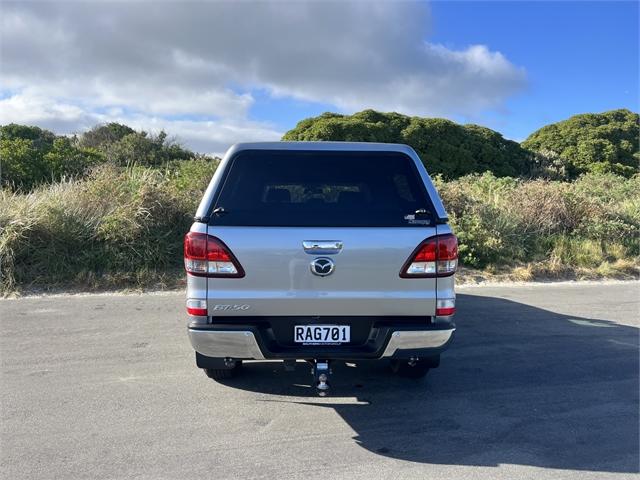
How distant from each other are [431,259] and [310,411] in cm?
150

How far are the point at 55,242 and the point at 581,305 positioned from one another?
8.04 meters

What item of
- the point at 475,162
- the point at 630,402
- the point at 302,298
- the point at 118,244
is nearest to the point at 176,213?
the point at 118,244

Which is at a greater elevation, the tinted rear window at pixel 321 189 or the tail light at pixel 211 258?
the tinted rear window at pixel 321 189

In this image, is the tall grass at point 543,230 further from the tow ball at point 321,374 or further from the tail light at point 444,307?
the tow ball at point 321,374

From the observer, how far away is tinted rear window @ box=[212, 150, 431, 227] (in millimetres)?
3424

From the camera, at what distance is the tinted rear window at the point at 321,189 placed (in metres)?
3.42

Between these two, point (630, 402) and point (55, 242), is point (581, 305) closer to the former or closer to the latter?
point (630, 402)

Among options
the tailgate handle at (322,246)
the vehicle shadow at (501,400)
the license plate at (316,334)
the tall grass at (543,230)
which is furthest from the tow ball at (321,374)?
the tall grass at (543,230)

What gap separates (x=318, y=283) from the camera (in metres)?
3.37

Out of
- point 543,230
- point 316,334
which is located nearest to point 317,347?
point 316,334

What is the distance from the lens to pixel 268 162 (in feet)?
12.5

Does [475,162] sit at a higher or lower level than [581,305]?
higher

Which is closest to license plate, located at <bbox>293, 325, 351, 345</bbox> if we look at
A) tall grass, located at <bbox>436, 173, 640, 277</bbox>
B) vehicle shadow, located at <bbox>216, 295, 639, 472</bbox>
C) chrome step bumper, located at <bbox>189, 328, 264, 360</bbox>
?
chrome step bumper, located at <bbox>189, 328, 264, 360</bbox>

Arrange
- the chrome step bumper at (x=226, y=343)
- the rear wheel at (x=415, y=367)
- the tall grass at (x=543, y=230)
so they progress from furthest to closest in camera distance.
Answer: the tall grass at (x=543, y=230) < the rear wheel at (x=415, y=367) < the chrome step bumper at (x=226, y=343)
